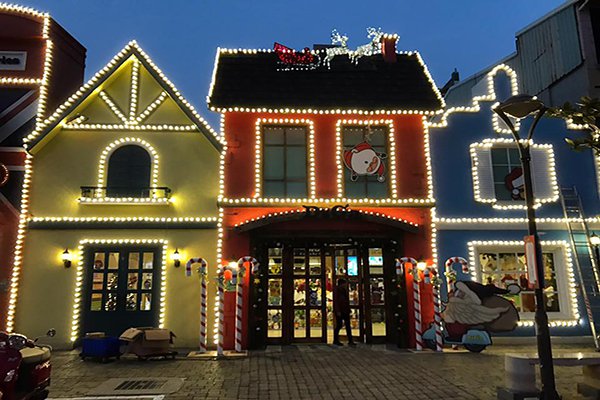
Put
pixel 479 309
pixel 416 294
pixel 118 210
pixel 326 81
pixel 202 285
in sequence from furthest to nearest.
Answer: pixel 326 81 → pixel 118 210 → pixel 416 294 → pixel 479 309 → pixel 202 285

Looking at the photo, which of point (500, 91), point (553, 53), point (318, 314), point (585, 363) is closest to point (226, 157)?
point (318, 314)

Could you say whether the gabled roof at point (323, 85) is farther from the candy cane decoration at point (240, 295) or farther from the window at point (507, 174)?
the candy cane decoration at point (240, 295)

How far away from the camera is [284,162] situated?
41.3 ft

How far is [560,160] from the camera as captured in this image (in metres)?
13.0

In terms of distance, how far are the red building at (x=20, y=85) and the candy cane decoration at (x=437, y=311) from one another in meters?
11.4

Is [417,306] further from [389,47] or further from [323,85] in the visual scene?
[389,47]

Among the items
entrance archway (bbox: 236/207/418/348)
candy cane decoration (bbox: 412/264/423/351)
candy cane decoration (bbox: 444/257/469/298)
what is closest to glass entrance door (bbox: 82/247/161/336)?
entrance archway (bbox: 236/207/418/348)

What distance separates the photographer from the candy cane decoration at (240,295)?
10953mm

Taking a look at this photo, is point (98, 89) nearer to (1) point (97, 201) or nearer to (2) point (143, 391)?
(1) point (97, 201)

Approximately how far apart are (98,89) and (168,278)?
580 centimetres

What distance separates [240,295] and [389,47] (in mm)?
9489

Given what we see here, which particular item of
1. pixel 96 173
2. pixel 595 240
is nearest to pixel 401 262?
pixel 595 240

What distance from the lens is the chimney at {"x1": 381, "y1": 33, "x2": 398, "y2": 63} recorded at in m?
14.4

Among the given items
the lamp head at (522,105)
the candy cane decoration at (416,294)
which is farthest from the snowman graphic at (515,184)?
the lamp head at (522,105)
